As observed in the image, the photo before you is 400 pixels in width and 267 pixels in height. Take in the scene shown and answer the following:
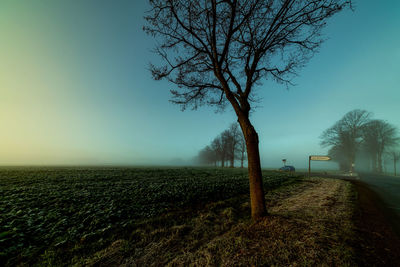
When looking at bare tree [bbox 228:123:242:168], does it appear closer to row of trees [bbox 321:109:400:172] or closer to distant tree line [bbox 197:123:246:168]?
distant tree line [bbox 197:123:246:168]

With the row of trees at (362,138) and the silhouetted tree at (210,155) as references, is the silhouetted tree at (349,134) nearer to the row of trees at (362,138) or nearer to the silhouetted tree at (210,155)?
the row of trees at (362,138)

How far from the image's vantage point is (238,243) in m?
3.05

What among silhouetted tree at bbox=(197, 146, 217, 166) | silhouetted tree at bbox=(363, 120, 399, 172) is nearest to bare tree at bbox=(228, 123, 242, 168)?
silhouetted tree at bbox=(197, 146, 217, 166)

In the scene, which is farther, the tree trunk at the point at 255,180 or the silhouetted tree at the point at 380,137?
the silhouetted tree at the point at 380,137

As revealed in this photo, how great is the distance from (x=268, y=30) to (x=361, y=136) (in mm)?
50876

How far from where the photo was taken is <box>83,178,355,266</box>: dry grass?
2543 mm

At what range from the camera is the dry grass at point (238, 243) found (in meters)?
2.54

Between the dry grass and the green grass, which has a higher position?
the dry grass

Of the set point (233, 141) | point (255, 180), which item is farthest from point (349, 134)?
point (255, 180)

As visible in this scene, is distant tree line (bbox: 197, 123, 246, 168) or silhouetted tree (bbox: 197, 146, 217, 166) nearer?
distant tree line (bbox: 197, 123, 246, 168)

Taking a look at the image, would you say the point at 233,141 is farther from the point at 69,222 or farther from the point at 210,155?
the point at 69,222

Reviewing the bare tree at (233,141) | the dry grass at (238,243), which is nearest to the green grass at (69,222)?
the dry grass at (238,243)

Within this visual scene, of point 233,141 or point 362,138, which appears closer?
point 362,138

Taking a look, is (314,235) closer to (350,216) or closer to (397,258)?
(397,258)
